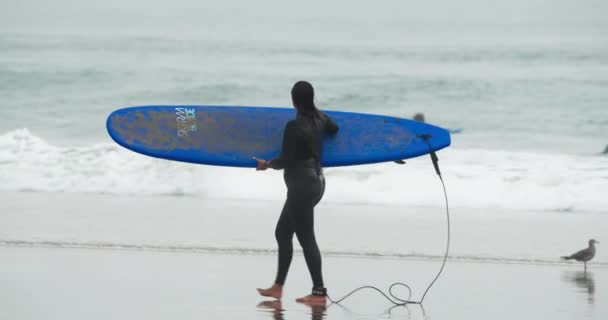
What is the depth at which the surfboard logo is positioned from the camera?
21.6 feet

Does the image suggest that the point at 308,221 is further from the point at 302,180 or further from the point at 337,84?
the point at 337,84

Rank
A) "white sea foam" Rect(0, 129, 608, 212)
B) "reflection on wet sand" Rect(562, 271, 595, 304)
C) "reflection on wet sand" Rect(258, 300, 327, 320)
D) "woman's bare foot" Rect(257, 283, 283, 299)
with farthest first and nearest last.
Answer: "white sea foam" Rect(0, 129, 608, 212), "reflection on wet sand" Rect(562, 271, 595, 304), "woman's bare foot" Rect(257, 283, 283, 299), "reflection on wet sand" Rect(258, 300, 327, 320)

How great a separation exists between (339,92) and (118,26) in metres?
11.2

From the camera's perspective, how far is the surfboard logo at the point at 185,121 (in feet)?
21.6

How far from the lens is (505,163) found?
586 inches

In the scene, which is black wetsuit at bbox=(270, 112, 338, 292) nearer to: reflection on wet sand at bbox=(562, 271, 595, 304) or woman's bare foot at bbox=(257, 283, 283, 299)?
woman's bare foot at bbox=(257, 283, 283, 299)

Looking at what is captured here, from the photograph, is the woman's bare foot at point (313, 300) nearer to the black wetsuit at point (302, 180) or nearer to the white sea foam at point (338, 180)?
the black wetsuit at point (302, 180)

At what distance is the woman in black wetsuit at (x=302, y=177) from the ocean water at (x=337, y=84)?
261 centimetres

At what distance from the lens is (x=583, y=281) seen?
22.1 ft

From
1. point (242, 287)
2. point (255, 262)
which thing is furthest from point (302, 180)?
point (255, 262)

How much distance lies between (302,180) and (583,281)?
2.16m

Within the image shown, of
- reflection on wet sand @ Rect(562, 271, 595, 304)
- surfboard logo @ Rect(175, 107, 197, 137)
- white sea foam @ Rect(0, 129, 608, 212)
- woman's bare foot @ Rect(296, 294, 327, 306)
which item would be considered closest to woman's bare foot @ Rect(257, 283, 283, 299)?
woman's bare foot @ Rect(296, 294, 327, 306)

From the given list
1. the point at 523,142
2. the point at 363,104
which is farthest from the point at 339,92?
the point at 523,142

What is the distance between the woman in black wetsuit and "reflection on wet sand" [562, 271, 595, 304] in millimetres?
1547
